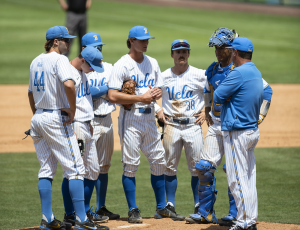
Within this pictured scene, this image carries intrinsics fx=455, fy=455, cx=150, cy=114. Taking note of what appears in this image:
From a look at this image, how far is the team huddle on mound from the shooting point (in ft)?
15.2

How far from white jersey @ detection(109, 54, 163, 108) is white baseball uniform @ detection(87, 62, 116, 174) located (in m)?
0.46

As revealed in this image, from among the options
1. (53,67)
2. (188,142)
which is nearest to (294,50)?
(188,142)

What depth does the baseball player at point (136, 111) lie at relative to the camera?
5.33m

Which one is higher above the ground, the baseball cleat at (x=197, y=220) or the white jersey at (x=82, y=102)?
the white jersey at (x=82, y=102)

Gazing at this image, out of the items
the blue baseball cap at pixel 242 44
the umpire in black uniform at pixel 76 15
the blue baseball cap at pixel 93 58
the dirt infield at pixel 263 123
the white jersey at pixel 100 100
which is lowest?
the dirt infield at pixel 263 123

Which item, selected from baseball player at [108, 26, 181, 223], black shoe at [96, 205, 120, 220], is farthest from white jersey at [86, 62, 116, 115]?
black shoe at [96, 205, 120, 220]

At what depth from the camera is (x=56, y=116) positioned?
15.3 ft

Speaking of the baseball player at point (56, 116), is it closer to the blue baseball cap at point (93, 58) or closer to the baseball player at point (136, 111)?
the blue baseball cap at point (93, 58)

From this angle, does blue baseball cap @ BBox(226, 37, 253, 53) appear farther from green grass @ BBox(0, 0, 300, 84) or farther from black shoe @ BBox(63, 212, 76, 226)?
green grass @ BBox(0, 0, 300, 84)

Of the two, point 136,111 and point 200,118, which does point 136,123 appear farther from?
point 200,118

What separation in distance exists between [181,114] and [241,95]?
1402 millimetres

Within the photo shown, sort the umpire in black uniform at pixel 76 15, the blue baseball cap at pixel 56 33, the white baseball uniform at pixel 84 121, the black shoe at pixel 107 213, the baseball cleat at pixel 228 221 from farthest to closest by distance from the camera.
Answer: the umpire in black uniform at pixel 76 15
the black shoe at pixel 107 213
the baseball cleat at pixel 228 221
the white baseball uniform at pixel 84 121
the blue baseball cap at pixel 56 33

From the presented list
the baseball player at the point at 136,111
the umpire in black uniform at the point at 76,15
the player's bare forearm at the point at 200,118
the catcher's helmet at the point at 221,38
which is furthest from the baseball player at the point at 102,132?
the umpire in black uniform at the point at 76,15

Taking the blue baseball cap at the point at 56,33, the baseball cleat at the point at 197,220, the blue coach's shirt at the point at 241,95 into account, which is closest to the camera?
the blue coach's shirt at the point at 241,95
